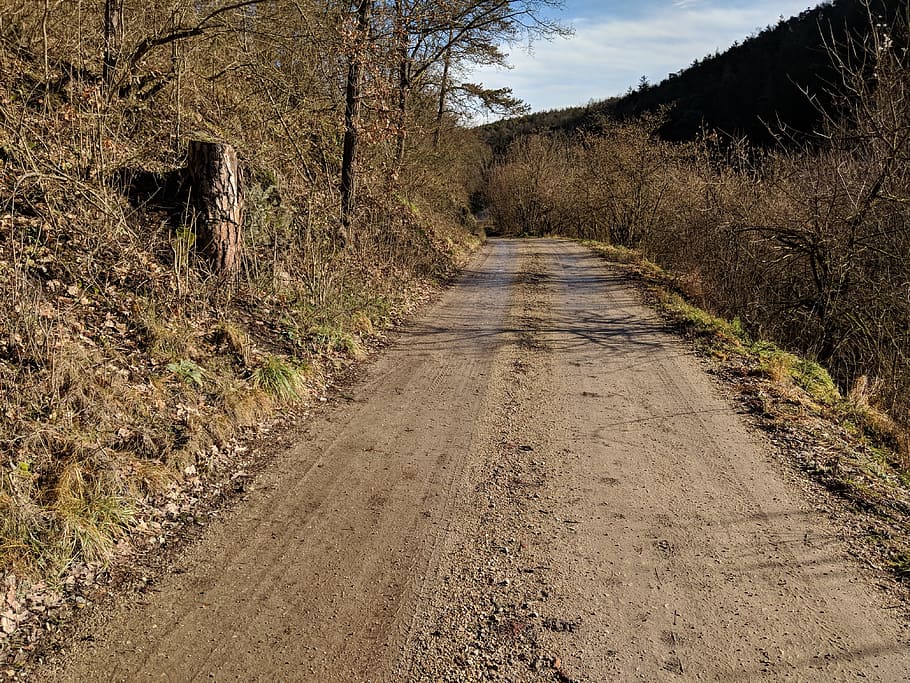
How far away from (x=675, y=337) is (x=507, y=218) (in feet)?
118

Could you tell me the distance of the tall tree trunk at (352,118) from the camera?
9025mm

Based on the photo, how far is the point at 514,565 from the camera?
140 inches

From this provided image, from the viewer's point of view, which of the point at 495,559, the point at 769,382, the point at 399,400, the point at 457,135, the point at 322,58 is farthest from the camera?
the point at 457,135

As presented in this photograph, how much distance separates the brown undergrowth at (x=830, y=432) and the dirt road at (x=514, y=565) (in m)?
0.31

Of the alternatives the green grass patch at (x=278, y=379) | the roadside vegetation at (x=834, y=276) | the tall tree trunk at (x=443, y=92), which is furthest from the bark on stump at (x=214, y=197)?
the tall tree trunk at (x=443, y=92)

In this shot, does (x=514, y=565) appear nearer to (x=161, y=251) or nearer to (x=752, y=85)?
(x=161, y=251)

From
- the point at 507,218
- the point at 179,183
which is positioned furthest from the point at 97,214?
the point at 507,218

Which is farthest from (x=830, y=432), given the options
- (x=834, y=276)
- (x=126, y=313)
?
(x=126, y=313)

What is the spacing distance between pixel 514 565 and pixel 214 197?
5.67 meters

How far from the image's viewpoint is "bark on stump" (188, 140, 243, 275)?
272 inches

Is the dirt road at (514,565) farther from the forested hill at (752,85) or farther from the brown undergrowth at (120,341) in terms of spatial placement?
the forested hill at (752,85)

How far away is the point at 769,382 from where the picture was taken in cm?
693

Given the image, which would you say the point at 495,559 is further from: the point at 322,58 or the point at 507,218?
the point at 507,218

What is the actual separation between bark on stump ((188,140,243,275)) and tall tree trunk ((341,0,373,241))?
10.1 ft
